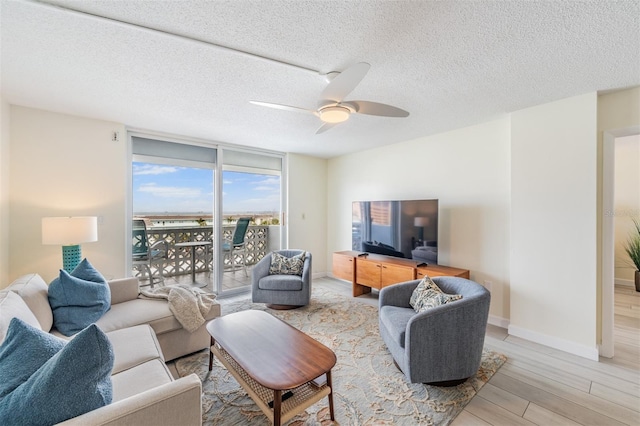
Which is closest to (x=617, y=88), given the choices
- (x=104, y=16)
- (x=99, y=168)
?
(x=104, y=16)

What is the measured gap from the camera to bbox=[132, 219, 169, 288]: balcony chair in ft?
11.6

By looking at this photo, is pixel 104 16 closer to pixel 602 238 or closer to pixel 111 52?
pixel 111 52

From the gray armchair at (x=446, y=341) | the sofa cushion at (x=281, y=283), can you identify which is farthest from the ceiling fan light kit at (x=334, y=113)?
the sofa cushion at (x=281, y=283)

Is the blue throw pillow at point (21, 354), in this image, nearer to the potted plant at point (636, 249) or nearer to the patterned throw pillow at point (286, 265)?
the patterned throw pillow at point (286, 265)

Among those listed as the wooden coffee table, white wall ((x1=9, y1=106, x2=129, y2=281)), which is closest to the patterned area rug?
the wooden coffee table

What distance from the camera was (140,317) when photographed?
7.11 feet

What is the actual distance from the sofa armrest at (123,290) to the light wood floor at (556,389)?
9.55 feet

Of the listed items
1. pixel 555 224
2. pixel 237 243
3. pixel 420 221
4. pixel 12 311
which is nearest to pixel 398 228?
A: pixel 420 221

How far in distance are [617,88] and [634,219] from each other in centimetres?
327

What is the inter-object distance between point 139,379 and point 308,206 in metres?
3.96

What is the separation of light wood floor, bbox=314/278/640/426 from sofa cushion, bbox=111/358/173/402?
5.93 ft

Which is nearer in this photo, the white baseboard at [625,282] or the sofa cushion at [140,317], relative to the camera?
the sofa cushion at [140,317]

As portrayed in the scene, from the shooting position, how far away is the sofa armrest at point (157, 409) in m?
0.95

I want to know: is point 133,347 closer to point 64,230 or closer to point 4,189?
point 64,230
